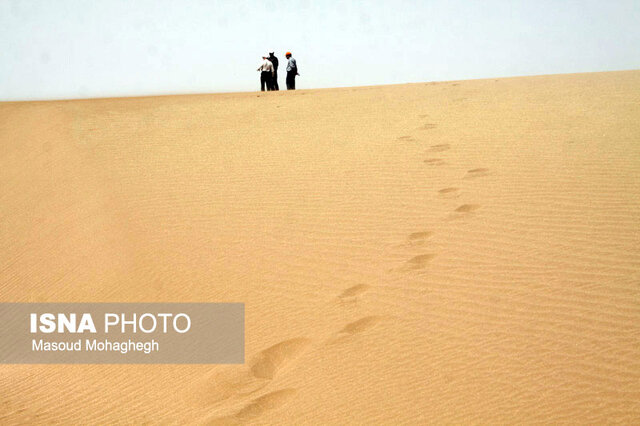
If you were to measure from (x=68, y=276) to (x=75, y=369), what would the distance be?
5.45 feet

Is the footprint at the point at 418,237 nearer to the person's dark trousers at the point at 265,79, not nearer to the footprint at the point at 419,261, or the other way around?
the footprint at the point at 419,261

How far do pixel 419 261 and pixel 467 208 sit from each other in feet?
3.91

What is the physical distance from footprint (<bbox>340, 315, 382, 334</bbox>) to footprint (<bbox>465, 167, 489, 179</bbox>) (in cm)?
310

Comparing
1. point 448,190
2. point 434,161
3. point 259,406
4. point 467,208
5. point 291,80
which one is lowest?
point 259,406

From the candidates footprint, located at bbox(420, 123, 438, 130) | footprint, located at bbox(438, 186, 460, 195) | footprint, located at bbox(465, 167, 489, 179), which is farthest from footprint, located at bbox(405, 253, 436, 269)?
footprint, located at bbox(420, 123, 438, 130)

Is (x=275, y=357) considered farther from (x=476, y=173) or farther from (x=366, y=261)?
(x=476, y=173)

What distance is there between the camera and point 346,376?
3436 millimetres

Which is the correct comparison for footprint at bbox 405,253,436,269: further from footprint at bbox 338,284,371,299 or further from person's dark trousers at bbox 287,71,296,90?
person's dark trousers at bbox 287,71,296,90

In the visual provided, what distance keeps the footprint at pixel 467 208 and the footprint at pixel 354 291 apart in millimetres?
1631

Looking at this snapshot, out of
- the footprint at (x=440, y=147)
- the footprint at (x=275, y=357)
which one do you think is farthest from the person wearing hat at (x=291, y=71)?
the footprint at (x=275, y=357)

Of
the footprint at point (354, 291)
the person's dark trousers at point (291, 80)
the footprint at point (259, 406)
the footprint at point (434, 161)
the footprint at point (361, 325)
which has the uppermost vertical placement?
the person's dark trousers at point (291, 80)

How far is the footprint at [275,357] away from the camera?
11.8 feet

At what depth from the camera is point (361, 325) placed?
3.96 metres

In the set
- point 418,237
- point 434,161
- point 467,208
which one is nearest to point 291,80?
point 434,161
